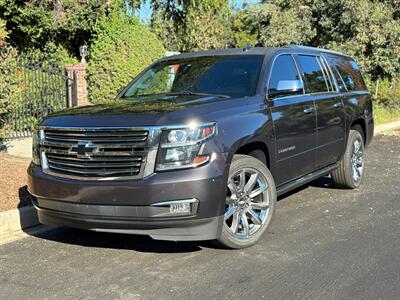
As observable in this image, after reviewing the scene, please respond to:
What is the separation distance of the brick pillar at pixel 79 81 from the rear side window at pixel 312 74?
6571 mm

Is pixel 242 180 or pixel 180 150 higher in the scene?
pixel 180 150

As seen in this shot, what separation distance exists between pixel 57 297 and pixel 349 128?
466cm

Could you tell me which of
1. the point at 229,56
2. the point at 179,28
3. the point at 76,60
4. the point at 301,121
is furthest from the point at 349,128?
the point at 179,28

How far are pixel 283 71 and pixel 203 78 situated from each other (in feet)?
3.02

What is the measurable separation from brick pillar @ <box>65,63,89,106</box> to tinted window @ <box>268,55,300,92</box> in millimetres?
6783

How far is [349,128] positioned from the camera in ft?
22.9

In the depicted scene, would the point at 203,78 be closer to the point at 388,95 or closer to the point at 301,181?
the point at 301,181

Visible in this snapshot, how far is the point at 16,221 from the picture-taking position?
18.6ft

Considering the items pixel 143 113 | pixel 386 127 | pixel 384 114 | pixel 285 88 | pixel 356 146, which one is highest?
pixel 285 88

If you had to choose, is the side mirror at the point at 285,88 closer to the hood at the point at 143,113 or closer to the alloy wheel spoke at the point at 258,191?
the hood at the point at 143,113

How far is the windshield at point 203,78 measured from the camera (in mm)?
5336

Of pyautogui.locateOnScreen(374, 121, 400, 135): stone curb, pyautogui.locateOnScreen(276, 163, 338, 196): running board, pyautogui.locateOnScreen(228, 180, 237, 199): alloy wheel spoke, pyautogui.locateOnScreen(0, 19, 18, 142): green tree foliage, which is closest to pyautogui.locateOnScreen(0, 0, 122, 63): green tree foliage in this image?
pyautogui.locateOnScreen(0, 19, 18, 142): green tree foliage

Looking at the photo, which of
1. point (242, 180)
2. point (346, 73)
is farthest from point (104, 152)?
point (346, 73)

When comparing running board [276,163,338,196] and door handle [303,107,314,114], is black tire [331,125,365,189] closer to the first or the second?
running board [276,163,338,196]
